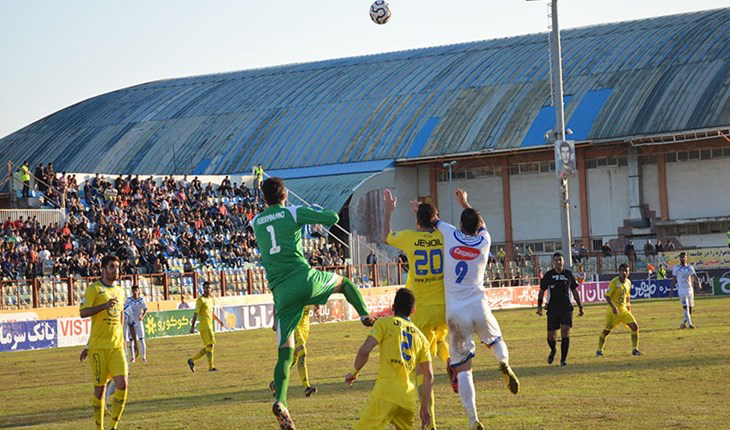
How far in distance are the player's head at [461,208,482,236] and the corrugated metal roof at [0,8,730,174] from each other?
2051 inches

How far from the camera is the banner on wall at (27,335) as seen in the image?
40.4 metres

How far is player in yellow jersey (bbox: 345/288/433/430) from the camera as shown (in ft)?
36.8

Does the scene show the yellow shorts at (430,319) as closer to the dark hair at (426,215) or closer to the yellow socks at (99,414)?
the dark hair at (426,215)

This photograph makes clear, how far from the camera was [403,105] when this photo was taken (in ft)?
257

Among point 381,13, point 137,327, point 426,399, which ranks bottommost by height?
point 426,399

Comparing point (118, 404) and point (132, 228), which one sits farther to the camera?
point (132, 228)

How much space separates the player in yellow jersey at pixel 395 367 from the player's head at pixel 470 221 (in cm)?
272

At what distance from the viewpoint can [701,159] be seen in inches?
2633

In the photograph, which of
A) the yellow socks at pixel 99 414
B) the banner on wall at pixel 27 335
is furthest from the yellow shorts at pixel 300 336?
the banner on wall at pixel 27 335

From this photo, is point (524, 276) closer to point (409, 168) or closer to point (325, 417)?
point (409, 168)

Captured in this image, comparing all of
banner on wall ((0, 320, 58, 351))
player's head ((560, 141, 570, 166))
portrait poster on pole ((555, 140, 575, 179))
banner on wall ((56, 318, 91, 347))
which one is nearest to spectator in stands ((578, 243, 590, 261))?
portrait poster on pole ((555, 140, 575, 179))

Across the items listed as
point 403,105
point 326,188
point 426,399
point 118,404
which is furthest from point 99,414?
point 403,105

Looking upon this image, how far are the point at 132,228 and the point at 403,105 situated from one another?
2882 centimetres

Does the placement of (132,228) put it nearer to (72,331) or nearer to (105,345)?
(72,331)
